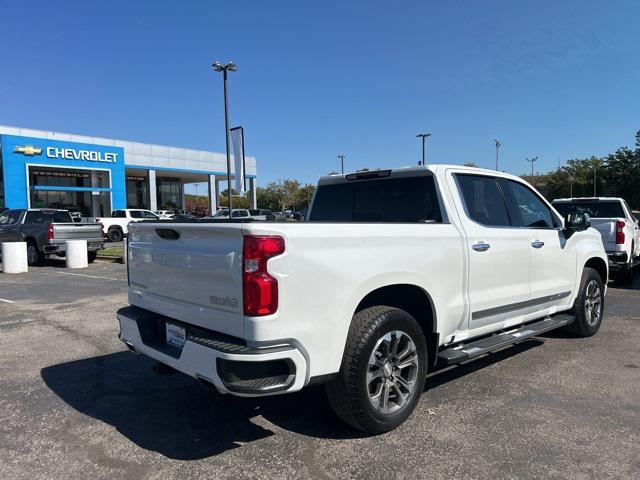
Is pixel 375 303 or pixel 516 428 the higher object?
pixel 375 303

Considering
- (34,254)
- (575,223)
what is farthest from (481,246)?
(34,254)

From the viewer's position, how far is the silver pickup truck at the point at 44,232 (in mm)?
15852

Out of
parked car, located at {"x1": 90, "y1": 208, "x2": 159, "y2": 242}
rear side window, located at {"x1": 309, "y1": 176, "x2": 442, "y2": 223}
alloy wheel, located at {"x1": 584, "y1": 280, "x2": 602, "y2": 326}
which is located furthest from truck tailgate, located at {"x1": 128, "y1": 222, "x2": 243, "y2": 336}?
parked car, located at {"x1": 90, "y1": 208, "x2": 159, "y2": 242}

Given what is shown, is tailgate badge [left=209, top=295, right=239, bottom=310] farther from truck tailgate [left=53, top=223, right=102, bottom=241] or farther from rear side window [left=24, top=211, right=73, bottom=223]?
rear side window [left=24, top=211, right=73, bottom=223]

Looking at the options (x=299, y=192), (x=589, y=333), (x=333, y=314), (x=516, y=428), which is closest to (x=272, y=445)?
(x=333, y=314)

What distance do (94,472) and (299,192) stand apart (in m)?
78.9

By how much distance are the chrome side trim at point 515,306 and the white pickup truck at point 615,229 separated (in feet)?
13.3

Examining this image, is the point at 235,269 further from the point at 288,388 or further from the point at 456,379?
the point at 456,379

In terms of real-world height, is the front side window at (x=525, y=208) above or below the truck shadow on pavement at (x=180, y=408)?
above

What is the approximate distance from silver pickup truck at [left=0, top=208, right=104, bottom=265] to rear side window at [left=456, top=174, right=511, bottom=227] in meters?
14.7

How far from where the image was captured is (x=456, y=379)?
15.4ft

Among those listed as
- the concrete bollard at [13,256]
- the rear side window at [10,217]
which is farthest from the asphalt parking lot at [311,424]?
the rear side window at [10,217]

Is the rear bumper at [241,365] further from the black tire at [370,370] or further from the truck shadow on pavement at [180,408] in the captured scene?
the truck shadow on pavement at [180,408]

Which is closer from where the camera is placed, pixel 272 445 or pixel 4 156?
pixel 272 445
